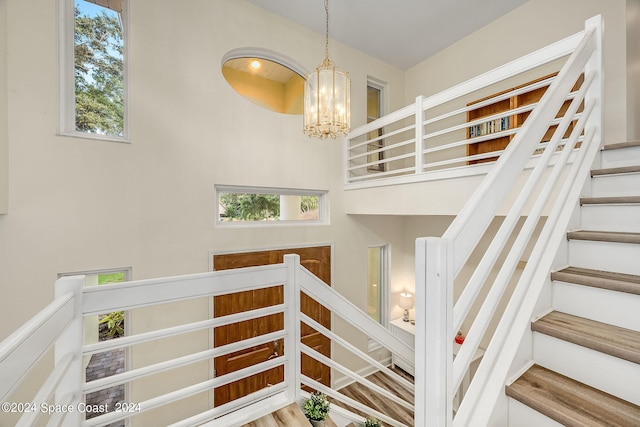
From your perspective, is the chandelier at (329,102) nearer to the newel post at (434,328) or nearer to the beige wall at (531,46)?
the newel post at (434,328)

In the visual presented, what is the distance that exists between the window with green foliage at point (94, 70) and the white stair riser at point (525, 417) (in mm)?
3050

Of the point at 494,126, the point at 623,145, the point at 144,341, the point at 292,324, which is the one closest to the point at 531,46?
the point at 494,126

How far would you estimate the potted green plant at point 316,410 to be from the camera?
142 centimetres

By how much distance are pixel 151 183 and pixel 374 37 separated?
3.22m

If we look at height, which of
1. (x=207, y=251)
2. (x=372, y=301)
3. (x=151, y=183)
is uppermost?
(x=151, y=183)

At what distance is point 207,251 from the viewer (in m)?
2.66

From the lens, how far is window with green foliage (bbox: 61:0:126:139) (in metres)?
2.14

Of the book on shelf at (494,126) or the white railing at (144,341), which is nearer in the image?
the white railing at (144,341)

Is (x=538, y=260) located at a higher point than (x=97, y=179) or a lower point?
lower

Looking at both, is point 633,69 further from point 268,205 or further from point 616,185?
point 268,205

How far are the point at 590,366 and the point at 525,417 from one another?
287 mm

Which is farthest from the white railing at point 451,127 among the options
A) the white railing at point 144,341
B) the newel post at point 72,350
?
the newel post at point 72,350

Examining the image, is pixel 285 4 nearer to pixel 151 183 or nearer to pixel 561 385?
pixel 151 183

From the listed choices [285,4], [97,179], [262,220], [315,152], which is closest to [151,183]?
[97,179]
